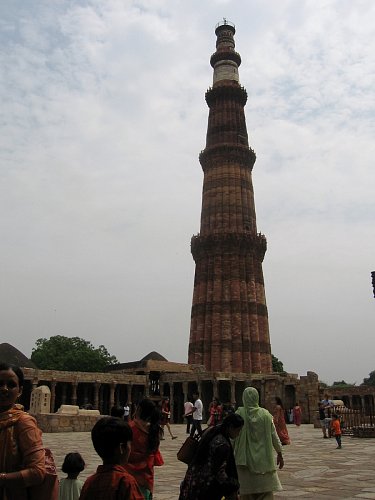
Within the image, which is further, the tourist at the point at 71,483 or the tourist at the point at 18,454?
the tourist at the point at 71,483

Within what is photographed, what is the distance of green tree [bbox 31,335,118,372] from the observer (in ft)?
166

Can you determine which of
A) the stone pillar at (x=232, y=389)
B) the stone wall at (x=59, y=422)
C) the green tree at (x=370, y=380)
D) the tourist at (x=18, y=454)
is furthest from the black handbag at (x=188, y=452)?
the green tree at (x=370, y=380)

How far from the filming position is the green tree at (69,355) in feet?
166

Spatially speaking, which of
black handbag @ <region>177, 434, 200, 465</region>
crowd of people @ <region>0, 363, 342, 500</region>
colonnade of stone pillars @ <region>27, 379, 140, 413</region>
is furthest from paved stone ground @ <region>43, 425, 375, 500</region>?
colonnade of stone pillars @ <region>27, 379, 140, 413</region>

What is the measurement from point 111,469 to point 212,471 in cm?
84

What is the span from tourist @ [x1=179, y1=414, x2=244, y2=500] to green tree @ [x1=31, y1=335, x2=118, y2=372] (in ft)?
161

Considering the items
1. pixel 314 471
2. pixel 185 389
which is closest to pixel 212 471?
pixel 314 471

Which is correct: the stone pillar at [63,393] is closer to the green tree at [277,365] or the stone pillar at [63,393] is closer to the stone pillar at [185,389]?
the stone pillar at [185,389]

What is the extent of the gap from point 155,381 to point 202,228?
1273 cm

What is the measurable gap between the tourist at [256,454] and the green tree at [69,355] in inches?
1872

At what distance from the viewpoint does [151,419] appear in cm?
406

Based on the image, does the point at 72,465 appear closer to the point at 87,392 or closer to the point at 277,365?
the point at 87,392

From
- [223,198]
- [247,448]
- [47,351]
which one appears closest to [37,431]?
[247,448]

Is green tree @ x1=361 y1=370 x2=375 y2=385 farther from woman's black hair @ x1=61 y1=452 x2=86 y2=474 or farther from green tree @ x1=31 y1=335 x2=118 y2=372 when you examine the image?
woman's black hair @ x1=61 y1=452 x2=86 y2=474
